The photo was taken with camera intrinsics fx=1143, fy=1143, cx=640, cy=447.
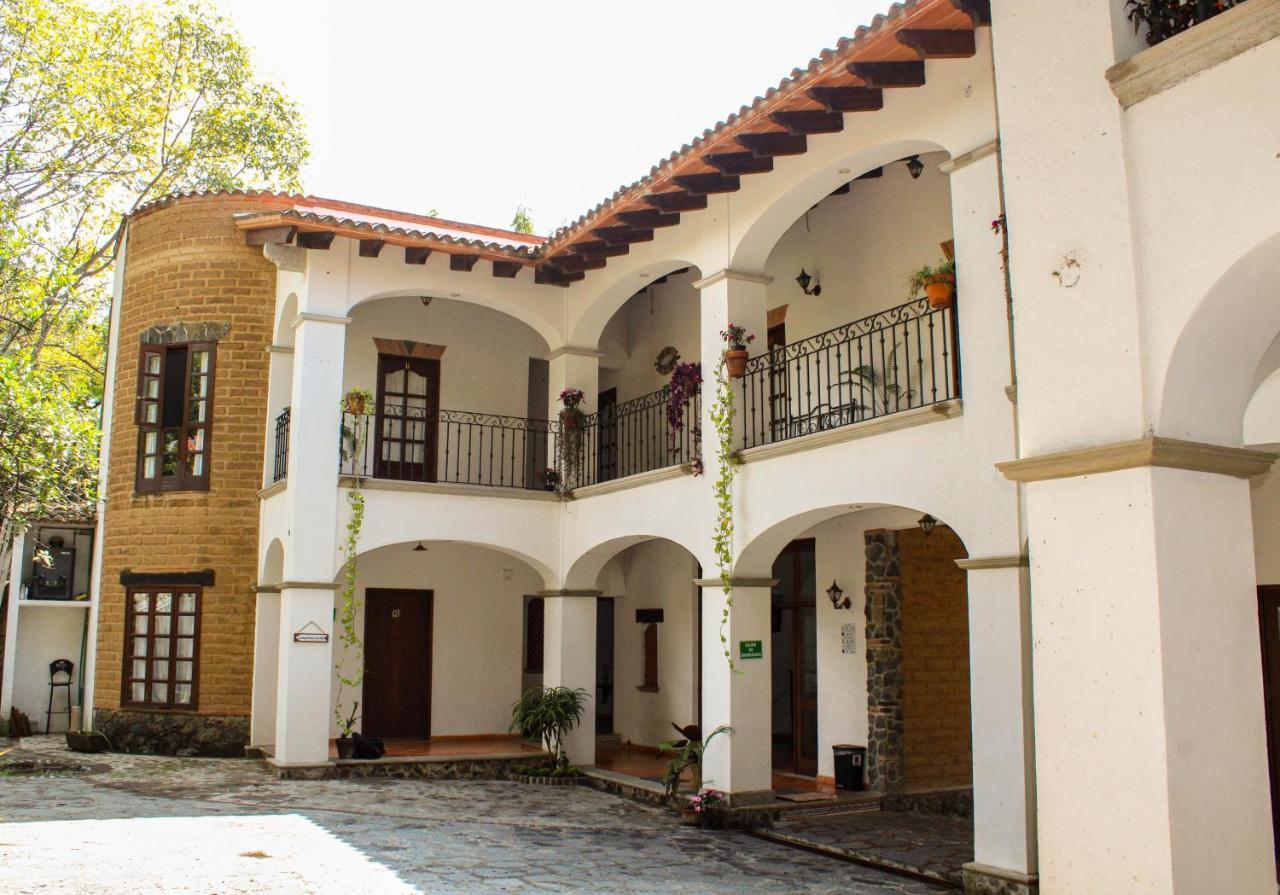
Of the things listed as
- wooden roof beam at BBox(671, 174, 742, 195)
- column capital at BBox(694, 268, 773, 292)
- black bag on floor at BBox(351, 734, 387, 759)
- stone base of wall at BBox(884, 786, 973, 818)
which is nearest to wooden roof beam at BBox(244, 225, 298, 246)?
wooden roof beam at BBox(671, 174, 742, 195)

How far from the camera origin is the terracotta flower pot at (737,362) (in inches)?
418

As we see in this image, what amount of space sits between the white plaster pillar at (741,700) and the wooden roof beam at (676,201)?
365 centimetres

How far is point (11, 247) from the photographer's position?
15.8 m

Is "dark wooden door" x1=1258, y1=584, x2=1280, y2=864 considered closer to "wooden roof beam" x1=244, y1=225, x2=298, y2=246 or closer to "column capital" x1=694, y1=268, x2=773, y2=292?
"column capital" x1=694, y1=268, x2=773, y2=292

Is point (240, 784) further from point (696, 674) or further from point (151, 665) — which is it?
point (696, 674)

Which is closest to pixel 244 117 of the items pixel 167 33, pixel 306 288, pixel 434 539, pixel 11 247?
pixel 167 33

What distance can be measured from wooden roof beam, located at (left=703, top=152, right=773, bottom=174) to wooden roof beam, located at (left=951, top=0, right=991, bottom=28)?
105 inches

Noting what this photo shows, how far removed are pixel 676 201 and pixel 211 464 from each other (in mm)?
7258

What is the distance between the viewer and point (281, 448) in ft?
45.8

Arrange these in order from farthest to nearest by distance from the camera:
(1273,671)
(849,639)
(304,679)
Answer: (304,679) < (849,639) < (1273,671)

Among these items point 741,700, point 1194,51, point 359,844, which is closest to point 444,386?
point 741,700

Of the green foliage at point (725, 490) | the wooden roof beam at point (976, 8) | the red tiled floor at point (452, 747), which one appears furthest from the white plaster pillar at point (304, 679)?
the wooden roof beam at point (976, 8)

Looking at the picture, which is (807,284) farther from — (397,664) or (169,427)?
(169,427)

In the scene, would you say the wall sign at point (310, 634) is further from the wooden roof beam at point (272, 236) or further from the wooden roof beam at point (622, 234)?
the wooden roof beam at point (622, 234)
